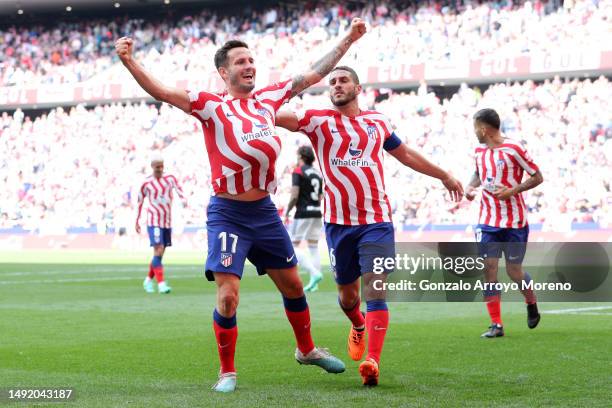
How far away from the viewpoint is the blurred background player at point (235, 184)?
21.5 feet

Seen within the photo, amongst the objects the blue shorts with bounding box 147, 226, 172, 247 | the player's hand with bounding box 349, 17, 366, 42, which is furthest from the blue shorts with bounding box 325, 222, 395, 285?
the blue shorts with bounding box 147, 226, 172, 247

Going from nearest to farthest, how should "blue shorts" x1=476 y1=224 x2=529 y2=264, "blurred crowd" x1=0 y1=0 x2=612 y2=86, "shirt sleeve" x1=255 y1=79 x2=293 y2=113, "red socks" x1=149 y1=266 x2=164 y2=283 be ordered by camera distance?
"shirt sleeve" x1=255 y1=79 x2=293 y2=113, "blue shorts" x1=476 y1=224 x2=529 y2=264, "red socks" x1=149 y1=266 x2=164 y2=283, "blurred crowd" x1=0 y1=0 x2=612 y2=86

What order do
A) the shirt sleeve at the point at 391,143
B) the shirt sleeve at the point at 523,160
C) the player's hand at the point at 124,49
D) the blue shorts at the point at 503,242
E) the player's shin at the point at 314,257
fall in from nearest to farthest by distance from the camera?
1. the player's hand at the point at 124,49
2. the shirt sleeve at the point at 391,143
3. the shirt sleeve at the point at 523,160
4. the blue shorts at the point at 503,242
5. the player's shin at the point at 314,257

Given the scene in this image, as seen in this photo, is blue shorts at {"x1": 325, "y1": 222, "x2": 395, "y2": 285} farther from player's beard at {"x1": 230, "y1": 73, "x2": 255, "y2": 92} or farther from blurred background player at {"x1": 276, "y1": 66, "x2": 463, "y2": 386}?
player's beard at {"x1": 230, "y1": 73, "x2": 255, "y2": 92}

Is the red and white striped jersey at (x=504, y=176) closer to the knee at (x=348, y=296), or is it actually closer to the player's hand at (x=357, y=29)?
the knee at (x=348, y=296)

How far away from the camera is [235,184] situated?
6613mm

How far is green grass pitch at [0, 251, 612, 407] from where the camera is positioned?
6066 millimetres

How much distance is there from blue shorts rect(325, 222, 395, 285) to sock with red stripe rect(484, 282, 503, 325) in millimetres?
2603

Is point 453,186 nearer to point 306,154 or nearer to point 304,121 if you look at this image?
point 304,121

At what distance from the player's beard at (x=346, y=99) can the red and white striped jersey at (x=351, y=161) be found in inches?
4.3

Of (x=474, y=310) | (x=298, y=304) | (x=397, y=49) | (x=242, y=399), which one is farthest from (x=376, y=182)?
(x=397, y=49)

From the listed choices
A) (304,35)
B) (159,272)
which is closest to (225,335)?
(159,272)

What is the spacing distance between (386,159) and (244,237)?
26366mm

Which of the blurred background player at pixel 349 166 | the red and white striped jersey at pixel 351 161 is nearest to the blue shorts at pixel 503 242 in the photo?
the blurred background player at pixel 349 166
